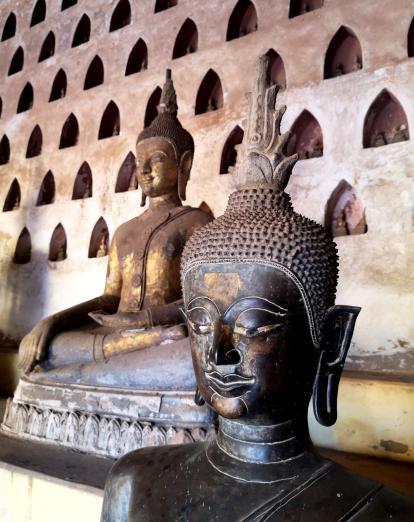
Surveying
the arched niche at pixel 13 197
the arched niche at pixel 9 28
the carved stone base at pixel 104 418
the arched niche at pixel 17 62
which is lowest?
the carved stone base at pixel 104 418

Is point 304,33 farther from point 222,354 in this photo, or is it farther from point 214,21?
point 222,354

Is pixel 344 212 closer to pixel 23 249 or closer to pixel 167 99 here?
pixel 167 99

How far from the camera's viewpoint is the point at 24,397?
6.99 ft

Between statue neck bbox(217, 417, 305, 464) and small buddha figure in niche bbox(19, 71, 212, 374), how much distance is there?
3.15 ft

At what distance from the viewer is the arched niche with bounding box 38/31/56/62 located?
5209 mm

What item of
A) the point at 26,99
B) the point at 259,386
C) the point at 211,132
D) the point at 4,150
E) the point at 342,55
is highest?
the point at 26,99

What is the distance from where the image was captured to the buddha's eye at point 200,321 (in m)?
0.97

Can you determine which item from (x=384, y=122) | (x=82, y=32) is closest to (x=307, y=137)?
(x=384, y=122)

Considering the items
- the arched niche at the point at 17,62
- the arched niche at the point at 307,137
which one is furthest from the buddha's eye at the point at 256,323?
the arched niche at the point at 17,62

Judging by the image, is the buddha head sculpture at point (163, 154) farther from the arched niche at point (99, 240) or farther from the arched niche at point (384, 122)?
the arched niche at point (99, 240)

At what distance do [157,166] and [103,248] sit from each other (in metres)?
2.03

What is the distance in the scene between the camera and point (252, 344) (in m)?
0.93

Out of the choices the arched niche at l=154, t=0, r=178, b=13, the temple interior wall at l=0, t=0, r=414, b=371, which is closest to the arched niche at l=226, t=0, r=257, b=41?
the temple interior wall at l=0, t=0, r=414, b=371

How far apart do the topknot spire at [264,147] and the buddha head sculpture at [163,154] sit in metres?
1.39
